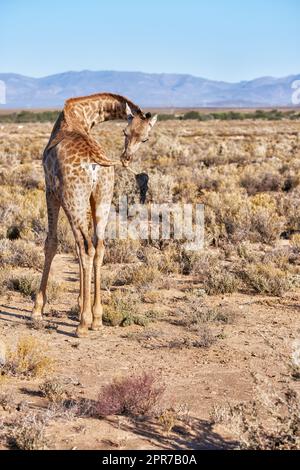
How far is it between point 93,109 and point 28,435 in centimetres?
466

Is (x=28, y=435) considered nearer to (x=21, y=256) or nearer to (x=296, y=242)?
(x=21, y=256)

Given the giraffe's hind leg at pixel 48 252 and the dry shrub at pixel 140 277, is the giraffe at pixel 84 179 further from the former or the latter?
the dry shrub at pixel 140 277

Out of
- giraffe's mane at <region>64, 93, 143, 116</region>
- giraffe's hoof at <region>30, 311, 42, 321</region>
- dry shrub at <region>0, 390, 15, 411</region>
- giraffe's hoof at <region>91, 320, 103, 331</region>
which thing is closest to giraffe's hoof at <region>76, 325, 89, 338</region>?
giraffe's hoof at <region>91, 320, 103, 331</region>

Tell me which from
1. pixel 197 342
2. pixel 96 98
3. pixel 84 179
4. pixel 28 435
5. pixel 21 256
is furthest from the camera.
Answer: pixel 21 256

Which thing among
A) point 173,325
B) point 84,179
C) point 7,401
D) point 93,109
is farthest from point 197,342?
point 93,109

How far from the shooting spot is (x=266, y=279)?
30.1ft

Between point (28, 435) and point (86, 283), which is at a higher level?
point (86, 283)

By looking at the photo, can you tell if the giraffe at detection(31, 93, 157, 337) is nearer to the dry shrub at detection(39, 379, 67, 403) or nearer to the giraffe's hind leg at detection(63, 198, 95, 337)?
the giraffe's hind leg at detection(63, 198, 95, 337)

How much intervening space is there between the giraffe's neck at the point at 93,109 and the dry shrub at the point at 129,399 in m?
3.68

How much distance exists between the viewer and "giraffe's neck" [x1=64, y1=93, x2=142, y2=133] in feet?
25.5

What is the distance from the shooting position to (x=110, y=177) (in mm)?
7414

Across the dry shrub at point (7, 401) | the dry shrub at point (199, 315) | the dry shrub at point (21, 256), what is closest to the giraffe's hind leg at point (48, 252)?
the dry shrub at point (199, 315)
